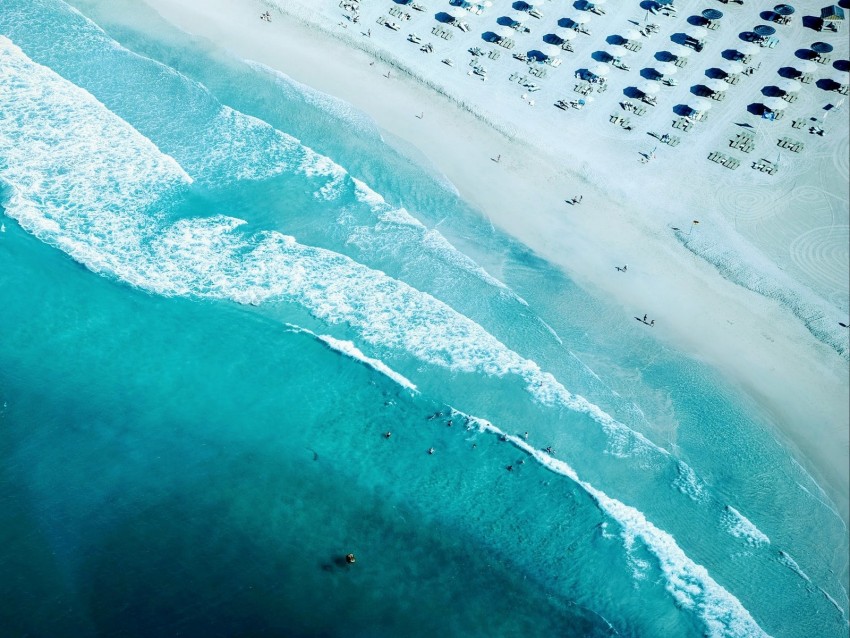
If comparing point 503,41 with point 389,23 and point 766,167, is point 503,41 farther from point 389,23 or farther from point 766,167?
point 766,167

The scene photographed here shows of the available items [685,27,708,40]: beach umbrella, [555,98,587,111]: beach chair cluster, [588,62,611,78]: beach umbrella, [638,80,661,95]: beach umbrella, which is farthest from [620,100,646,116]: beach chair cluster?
[685,27,708,40]: beach umbrella

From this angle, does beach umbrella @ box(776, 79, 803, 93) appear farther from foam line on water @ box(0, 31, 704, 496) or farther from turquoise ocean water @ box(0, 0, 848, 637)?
foam line on water @ box(0, 31, 704, 496)

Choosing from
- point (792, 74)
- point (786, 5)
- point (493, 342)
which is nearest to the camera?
point (493, 342)

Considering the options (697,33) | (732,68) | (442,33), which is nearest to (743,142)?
(732,68)

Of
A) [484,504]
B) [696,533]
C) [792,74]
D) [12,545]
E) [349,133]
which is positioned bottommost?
[12,545]

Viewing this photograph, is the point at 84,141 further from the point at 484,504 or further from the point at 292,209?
the point at 484,504

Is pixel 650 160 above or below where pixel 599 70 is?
below

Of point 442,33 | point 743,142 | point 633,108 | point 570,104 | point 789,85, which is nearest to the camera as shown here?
point 743,142

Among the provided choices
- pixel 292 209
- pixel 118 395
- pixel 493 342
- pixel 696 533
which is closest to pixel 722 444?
pixel 696 533
